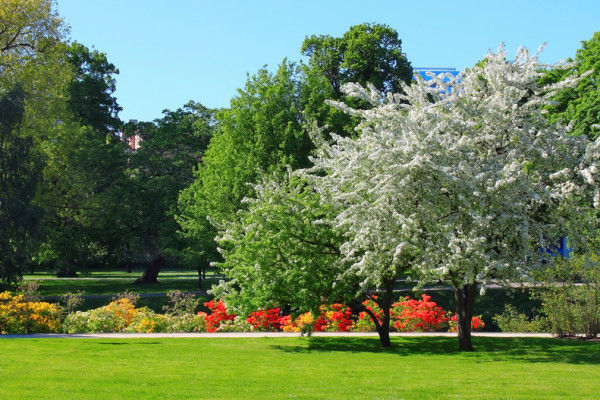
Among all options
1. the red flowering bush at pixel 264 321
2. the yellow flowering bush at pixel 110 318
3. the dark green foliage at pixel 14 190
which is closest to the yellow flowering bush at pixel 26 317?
the yellow flowering bush at pixel 110 318

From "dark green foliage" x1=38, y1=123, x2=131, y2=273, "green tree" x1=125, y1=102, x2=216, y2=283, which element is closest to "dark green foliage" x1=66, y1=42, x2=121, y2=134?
"green tree" x1=125, y1=102, x2=216, y2=283

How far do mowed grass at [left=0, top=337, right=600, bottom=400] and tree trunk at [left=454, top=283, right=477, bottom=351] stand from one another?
307mm

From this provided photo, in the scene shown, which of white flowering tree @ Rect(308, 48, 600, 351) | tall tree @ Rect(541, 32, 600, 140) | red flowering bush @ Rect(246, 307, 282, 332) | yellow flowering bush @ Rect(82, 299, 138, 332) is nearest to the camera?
white flowering tree @ Rect(308, 48, 600, 351)

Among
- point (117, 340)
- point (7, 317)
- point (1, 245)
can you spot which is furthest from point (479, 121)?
point (1, 245)

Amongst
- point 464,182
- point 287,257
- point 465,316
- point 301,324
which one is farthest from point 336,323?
point 464,182

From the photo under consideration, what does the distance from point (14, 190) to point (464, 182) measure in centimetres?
2297

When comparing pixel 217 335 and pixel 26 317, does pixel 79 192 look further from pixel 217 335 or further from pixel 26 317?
pixel 217 335

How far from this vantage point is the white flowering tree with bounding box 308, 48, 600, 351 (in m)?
12.5

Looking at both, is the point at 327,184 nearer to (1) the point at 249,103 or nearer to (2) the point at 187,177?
(1) the point at 249,103

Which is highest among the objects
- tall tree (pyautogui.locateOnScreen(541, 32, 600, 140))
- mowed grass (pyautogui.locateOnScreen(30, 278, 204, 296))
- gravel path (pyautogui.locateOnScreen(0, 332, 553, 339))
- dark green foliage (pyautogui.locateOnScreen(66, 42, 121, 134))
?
dark green foliage (pyautogui.locateOnScreen(66, 42, 121, 134))

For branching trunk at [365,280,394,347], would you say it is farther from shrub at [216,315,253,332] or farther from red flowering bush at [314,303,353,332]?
shrub at [216,315,253,332]

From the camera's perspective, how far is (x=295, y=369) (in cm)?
1169

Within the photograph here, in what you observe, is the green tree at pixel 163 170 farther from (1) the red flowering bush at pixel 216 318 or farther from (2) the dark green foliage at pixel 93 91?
(1) the red flowering bush at pixel 216 318

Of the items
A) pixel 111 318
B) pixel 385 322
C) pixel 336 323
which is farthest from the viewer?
pixel 336 323
